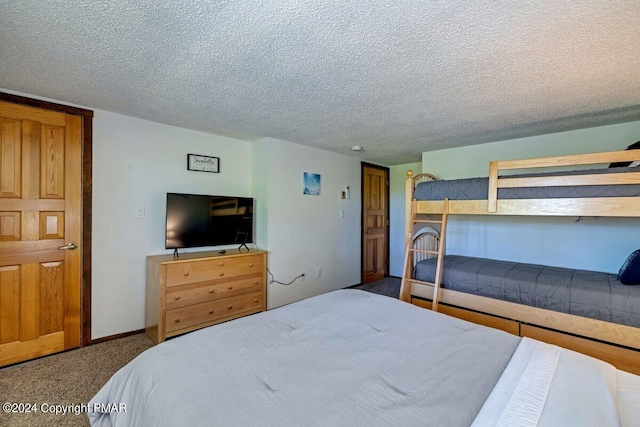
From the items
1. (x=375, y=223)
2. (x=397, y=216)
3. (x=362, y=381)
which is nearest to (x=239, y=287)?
(x=362, y=381)

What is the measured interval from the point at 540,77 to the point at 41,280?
423cm

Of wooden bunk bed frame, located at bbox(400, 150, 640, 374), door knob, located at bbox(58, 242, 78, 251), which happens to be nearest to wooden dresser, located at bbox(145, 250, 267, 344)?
door knob, located at bbox(58, 242, 78, 251)

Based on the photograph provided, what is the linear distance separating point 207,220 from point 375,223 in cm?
310

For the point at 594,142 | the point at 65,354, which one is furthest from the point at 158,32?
the point at 594,142

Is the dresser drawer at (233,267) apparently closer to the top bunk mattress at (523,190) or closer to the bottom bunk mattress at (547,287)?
the bottom bunk mattress at (547,287)

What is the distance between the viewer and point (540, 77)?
1906 millimetres

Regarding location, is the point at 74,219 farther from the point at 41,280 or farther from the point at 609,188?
the point at 609,188

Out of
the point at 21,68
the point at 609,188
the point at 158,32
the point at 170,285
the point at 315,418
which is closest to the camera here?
the point at 315,418

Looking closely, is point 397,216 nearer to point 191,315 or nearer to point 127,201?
point 191,315

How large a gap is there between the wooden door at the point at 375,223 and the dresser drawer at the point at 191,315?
8.88ft

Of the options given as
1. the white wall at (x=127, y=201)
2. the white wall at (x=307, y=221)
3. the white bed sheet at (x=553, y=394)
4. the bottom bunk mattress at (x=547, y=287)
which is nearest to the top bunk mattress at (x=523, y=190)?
the bottom bunk mattress at (x=547, y=287)

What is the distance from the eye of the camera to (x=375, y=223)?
5211 mm

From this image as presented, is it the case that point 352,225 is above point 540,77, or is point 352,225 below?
below

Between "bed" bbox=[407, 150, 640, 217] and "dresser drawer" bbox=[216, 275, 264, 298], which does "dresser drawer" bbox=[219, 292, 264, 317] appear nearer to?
"dresser drawer" bbox=[216, 275, 264, 298]
